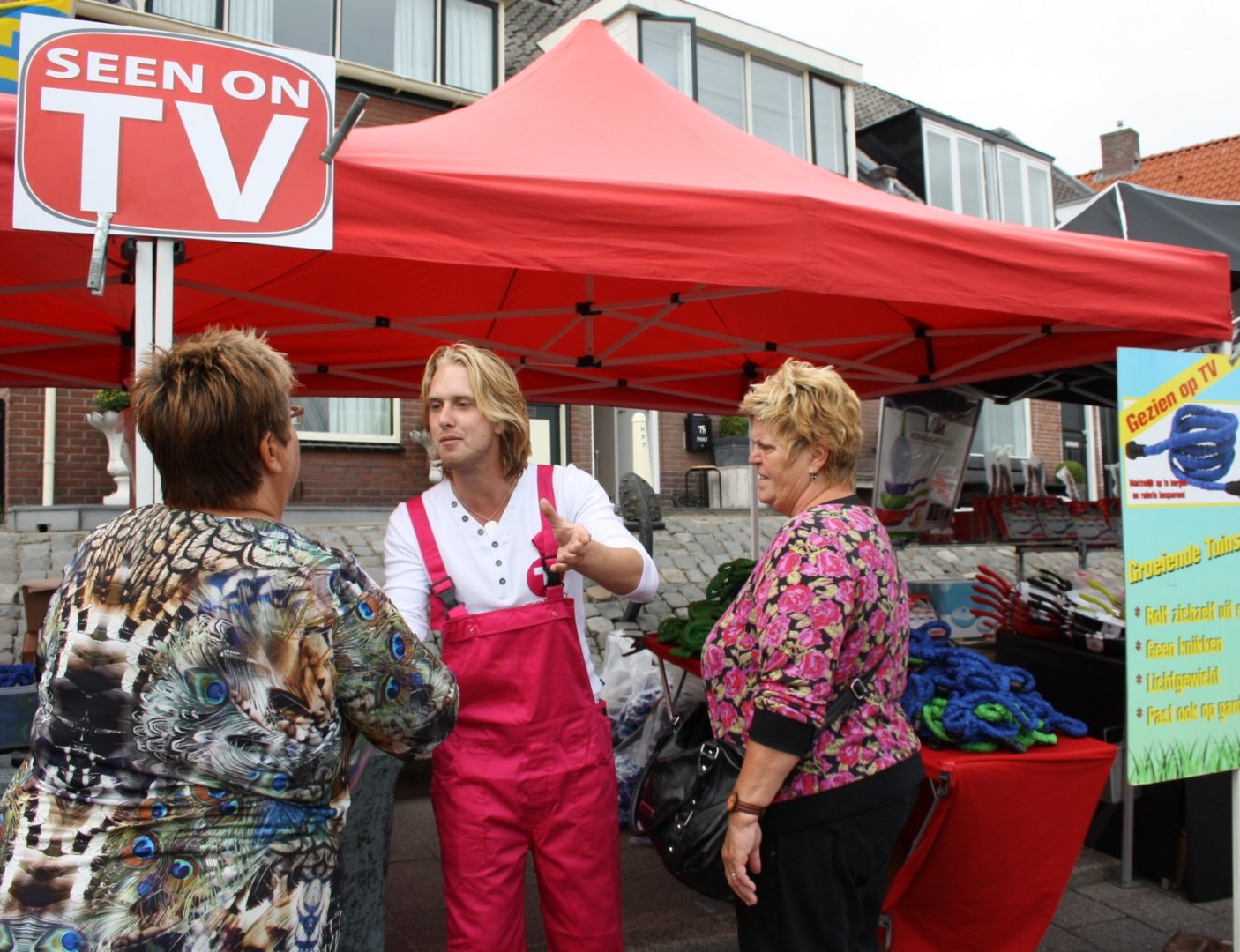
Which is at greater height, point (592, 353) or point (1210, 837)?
point (592, 353)

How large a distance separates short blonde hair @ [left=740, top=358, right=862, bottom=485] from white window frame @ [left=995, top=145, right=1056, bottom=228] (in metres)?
16.8

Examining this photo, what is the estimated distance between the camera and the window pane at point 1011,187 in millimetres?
17297

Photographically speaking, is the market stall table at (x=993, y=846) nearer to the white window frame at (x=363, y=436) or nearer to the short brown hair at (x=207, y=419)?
the short brown hair at (x=207, y=419)

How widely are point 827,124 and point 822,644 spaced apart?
50.2ft

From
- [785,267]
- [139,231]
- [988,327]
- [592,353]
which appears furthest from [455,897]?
[988,327]

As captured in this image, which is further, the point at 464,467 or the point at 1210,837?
the point at 1210,837

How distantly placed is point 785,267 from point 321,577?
5.59 ft

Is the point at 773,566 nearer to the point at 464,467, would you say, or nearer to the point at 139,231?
the point at 464,467

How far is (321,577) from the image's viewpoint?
4.55 ft

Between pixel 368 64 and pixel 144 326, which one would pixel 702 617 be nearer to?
pixel 144 326

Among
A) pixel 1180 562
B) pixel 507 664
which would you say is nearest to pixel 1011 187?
pixel 1180 562

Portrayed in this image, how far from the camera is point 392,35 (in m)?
11.4

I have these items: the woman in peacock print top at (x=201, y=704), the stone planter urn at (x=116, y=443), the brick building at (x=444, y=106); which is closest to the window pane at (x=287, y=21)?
the brick building at (x=444, y=106)

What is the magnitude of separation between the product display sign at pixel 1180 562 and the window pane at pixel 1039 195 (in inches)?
647
